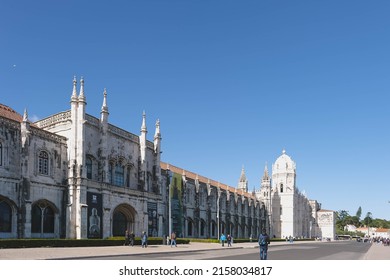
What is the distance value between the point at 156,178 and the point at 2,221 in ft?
75.7

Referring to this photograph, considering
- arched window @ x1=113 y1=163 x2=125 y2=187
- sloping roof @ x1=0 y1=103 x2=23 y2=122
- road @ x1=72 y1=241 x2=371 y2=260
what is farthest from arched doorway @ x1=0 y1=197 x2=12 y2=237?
arched window @ x1=113 y1=163 x2=125 y2=187

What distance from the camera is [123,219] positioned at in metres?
49.6

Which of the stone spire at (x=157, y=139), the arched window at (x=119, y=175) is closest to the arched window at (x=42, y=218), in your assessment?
the arched window at (x=119, y=175)

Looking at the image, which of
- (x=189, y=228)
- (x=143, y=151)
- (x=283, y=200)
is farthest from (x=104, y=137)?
(x=283, y=200)

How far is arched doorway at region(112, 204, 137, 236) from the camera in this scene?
47.8 meters

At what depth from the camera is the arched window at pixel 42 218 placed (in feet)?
125

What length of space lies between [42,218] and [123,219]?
40.0ft

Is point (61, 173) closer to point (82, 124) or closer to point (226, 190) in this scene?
point (82, 124)

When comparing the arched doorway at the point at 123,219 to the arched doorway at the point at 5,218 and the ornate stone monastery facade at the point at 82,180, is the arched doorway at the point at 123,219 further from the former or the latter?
the arched doorway at the point at 5,218

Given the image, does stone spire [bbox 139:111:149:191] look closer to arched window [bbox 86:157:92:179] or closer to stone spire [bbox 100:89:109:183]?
stone spire [bbox 100:89:109:183]

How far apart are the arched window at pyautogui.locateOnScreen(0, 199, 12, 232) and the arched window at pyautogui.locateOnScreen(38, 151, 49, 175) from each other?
15.1ft

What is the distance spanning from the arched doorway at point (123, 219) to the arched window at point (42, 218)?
28.8 feet
